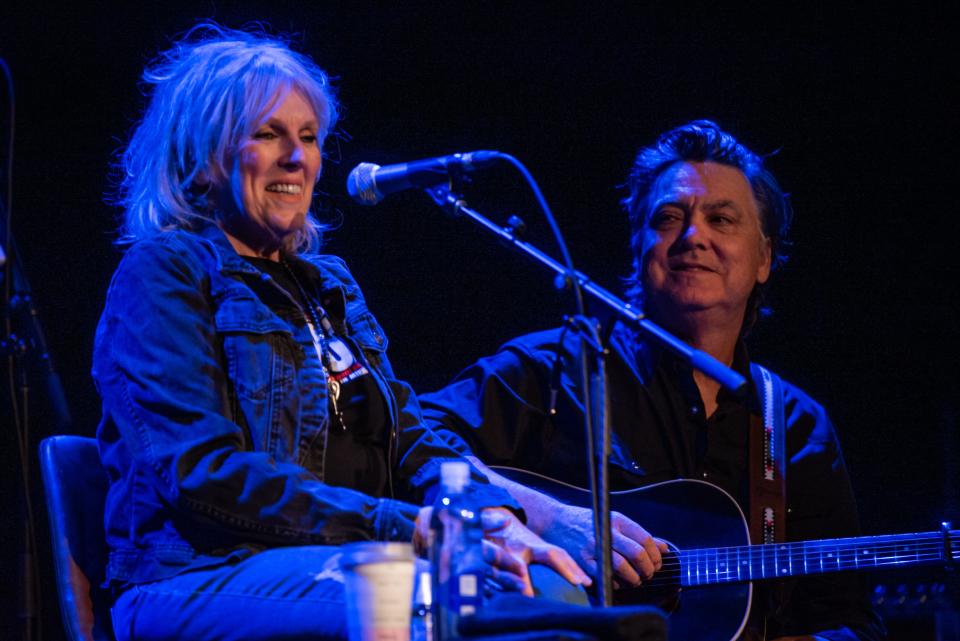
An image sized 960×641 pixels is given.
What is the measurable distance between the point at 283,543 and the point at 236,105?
1.10 m

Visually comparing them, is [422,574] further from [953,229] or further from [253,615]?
[953,229]

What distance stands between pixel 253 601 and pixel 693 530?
5.43 feet

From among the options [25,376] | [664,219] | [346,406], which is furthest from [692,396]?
[25,376]

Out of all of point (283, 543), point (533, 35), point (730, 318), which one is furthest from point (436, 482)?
point (533, 35)

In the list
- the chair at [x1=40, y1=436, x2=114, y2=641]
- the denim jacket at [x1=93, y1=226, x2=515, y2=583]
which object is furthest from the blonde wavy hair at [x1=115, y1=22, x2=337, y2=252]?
the chair at [x1=40, y1=436, x2=114, y2=641]

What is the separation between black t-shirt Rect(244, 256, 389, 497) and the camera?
2.53 m

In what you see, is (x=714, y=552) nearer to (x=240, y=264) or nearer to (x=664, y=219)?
(x=664, y=219)

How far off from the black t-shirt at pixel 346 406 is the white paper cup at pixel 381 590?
0.80 metres

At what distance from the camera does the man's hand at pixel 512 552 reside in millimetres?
2051

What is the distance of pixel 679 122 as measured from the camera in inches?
177

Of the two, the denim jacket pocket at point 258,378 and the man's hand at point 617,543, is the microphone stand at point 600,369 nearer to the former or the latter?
the denim jacket pocket at point 258,378

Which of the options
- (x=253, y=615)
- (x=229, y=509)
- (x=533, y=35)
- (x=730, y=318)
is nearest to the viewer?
(x=253, y=615)

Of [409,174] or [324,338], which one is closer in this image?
[409,174]

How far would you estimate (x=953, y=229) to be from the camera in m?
4.41
